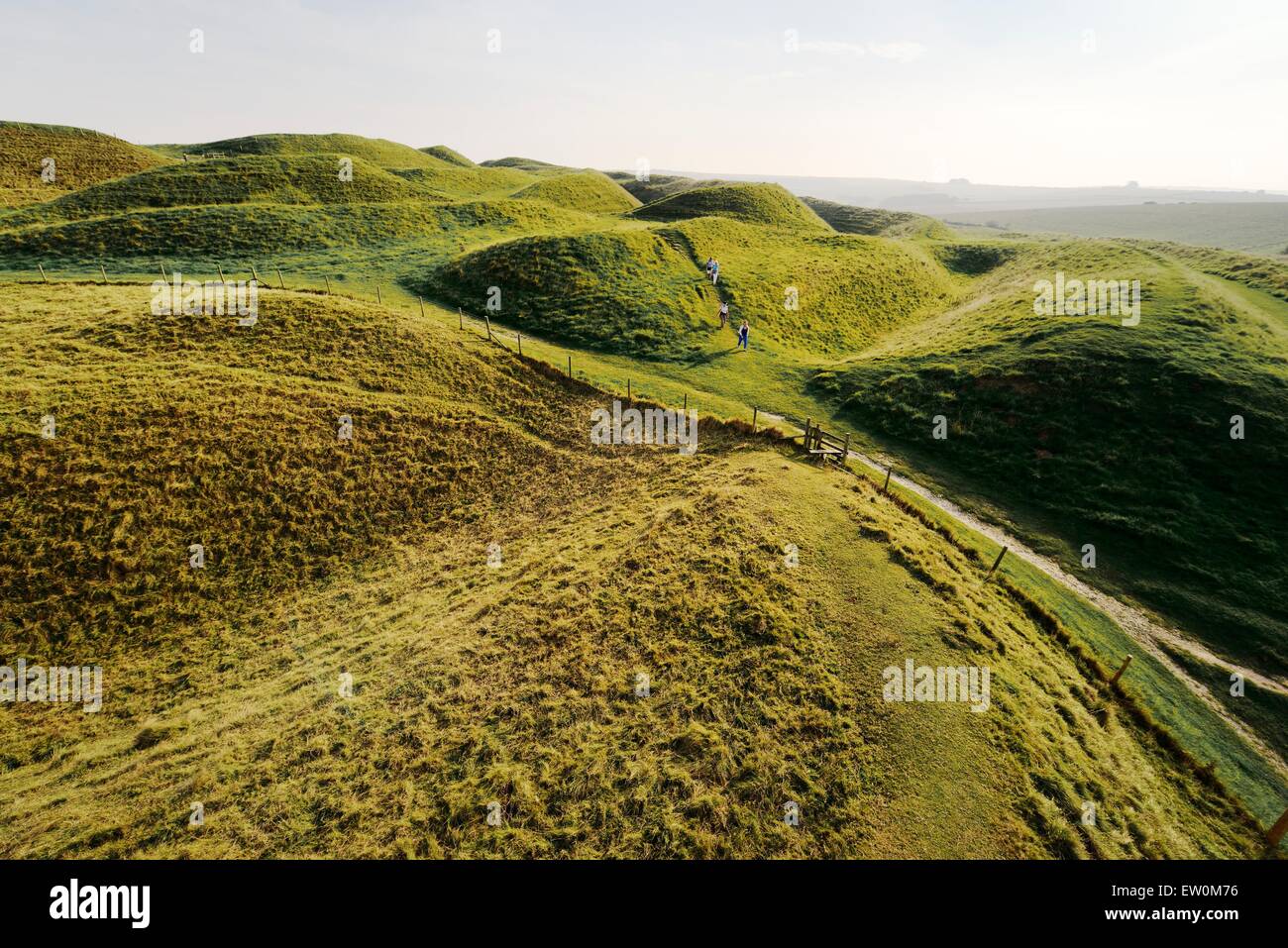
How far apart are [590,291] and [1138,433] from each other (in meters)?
40.3

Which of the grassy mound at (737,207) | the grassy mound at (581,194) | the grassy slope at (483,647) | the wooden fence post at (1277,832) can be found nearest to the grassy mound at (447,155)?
the grassy mound at (581,194)

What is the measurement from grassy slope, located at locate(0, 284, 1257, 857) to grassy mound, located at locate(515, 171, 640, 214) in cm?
7308

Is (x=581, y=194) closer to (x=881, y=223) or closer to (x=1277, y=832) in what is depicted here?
(x=881, y=223)

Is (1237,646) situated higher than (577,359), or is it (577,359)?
(577,359)

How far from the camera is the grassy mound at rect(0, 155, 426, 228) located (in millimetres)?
54062

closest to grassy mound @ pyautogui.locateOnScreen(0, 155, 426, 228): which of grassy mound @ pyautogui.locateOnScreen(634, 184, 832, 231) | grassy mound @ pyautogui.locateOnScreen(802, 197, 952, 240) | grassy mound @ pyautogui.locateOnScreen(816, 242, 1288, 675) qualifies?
grassy mound @ pyautogui.locateOnScreen(634, 184, 832, 231)

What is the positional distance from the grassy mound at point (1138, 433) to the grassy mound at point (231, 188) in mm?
69791

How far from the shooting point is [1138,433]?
2692cm

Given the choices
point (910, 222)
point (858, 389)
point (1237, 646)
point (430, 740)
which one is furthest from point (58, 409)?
point (910, 222)

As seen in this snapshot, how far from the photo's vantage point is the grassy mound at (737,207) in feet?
264

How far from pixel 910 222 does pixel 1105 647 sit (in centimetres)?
13660

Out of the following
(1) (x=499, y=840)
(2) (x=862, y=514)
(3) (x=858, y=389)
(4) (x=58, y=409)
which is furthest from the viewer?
(3) (x=858, y=389)

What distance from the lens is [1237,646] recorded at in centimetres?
1788
